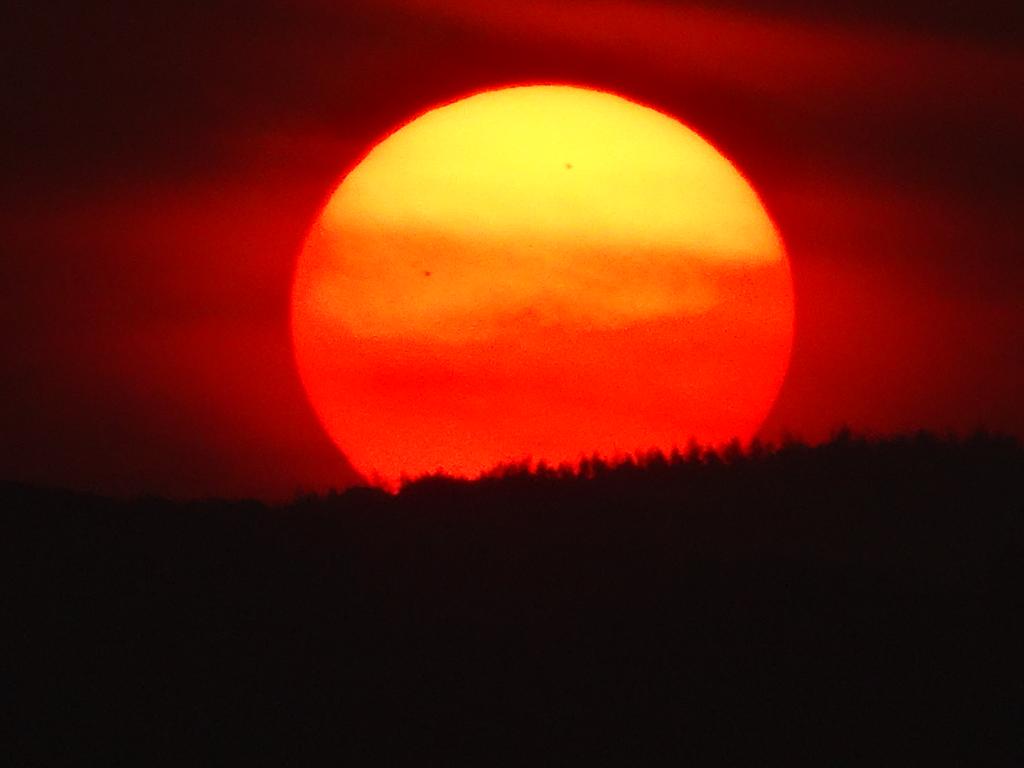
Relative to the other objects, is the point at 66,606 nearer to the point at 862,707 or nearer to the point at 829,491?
the point at 862,707

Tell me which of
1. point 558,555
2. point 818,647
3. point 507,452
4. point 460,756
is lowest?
point 460,756

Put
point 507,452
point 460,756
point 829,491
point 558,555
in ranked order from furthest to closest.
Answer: point 507,452, point 829,491, point 558,555, point 460,756

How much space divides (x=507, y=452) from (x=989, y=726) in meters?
20.1

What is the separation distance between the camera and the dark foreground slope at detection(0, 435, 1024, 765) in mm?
10234

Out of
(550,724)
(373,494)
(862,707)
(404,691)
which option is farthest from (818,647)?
(373,494)

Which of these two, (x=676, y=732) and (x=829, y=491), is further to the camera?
(x=829, y=491)

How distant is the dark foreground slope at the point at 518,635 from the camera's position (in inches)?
403

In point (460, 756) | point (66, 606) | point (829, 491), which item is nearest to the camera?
point (460, 756)

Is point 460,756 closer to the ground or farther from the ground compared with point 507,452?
closer to the ground

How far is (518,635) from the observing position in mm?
11438

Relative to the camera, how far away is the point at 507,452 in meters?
30.2

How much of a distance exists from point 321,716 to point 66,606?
2.54m

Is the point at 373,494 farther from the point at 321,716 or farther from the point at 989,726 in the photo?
the point at 989,726

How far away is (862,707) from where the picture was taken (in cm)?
1043
